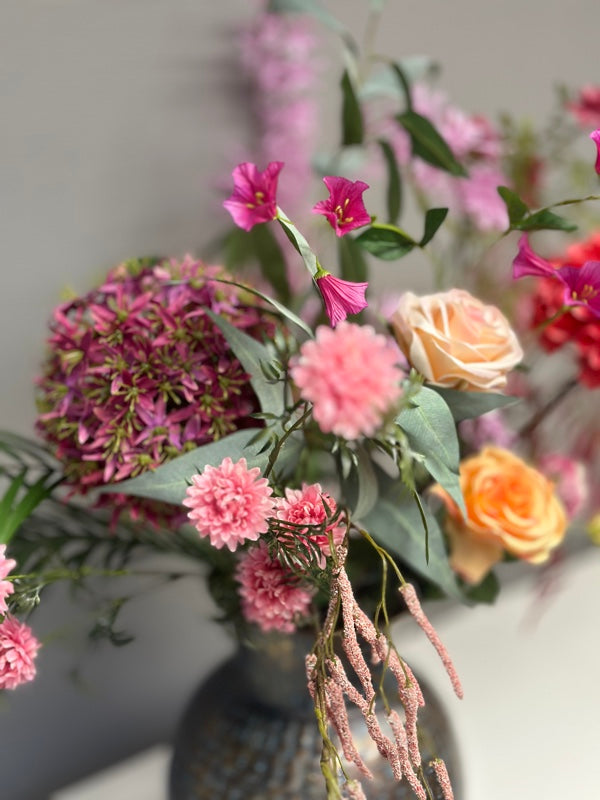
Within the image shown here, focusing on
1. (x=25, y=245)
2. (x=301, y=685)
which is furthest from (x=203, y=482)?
(x=25, y=245)

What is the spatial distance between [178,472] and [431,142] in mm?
328

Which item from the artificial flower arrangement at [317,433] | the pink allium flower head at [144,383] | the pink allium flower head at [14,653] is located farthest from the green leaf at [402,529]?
the pink allium flower head at [14,653]

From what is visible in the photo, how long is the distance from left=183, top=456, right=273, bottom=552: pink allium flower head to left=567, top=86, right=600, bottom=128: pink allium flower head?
583 mm

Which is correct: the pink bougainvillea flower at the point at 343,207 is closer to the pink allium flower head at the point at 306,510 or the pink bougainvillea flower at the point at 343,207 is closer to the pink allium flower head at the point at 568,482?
the pink allium flower head at the point at 306,510

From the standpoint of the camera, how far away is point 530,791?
733 millimetres

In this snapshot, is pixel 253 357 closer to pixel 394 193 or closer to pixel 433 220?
pixel 433 220

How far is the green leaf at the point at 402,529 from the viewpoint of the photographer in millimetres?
496

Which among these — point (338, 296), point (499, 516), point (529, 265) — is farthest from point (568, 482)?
point (338, 296)

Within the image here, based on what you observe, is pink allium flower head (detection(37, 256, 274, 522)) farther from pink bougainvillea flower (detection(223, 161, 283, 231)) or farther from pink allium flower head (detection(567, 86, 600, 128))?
pink allium flower head (detection(567, 86, 600, 128))

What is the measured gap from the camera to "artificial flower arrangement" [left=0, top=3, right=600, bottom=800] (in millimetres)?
378

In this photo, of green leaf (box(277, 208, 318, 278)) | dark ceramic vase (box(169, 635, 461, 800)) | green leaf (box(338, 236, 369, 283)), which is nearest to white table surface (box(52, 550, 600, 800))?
dark ceramic vase (box(169, 635, 461, 800))

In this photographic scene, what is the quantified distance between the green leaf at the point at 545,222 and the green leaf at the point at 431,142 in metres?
0.12

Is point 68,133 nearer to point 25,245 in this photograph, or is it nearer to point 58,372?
point 25,245

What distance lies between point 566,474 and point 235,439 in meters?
0.41
